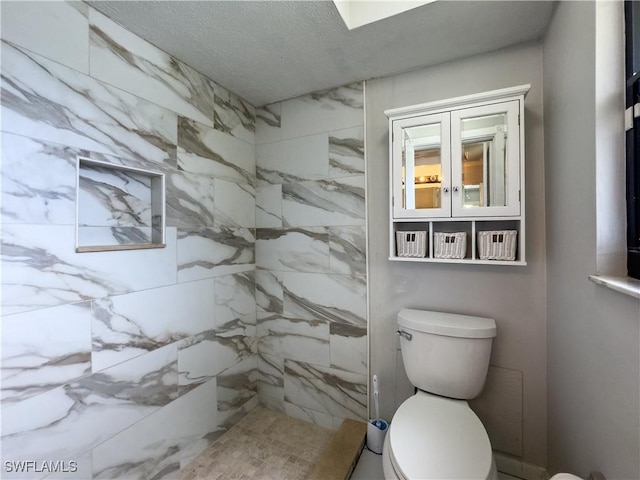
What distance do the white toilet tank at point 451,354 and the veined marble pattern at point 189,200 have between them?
132 centimetres

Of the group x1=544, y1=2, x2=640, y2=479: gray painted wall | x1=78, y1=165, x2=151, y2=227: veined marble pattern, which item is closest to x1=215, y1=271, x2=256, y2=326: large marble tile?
x1=78, y1=165, x2=151, y2=227: veined marble pattern

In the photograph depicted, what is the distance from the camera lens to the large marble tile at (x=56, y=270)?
3.18 ft

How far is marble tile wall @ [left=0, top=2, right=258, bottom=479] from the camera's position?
39.0 inches

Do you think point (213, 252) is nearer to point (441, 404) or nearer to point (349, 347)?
point (349, 347)

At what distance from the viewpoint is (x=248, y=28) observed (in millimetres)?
1317

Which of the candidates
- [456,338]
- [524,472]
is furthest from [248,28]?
[524,472]

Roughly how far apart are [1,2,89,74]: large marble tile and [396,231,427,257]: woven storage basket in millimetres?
1633

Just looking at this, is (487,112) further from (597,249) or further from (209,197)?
(209,197)

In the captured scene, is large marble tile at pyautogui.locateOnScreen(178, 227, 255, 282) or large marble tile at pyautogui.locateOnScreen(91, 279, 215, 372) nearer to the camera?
large marble tile at pyautogui.locateOnScreen(91, 279, 215, 372)

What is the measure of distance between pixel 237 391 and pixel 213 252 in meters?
0.97

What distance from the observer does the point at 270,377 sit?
6.71ft

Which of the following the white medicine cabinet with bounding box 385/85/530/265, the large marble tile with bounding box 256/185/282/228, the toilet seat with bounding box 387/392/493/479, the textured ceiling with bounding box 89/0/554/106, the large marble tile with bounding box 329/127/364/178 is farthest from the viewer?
the large marble tile with bounding box 256/185/282/228

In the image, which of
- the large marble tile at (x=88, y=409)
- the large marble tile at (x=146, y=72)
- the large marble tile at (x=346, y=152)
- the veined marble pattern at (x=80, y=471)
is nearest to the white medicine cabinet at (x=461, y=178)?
the large marble tile at (x=346, y=152)

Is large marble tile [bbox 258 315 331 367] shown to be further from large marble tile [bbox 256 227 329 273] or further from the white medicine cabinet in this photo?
the white medicine cabinet
